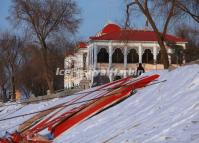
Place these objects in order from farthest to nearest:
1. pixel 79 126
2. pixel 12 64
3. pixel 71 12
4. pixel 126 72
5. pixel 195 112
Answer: pixel 12 64 < pixel 126 72 < pixel 71 12 < pixel 79 126 < pixel 195 112

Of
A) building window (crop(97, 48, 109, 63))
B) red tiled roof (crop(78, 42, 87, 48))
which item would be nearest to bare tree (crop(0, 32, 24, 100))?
red tiled roof (crop(78, 42, 87, 48))

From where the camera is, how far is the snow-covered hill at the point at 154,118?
10.4m

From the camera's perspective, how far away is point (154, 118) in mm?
12438

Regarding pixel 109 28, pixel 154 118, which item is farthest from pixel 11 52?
pixel 154 118

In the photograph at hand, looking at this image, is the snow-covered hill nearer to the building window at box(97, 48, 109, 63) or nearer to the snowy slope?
the snowy slope

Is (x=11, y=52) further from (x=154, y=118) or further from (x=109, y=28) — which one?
(x=154, y=118)

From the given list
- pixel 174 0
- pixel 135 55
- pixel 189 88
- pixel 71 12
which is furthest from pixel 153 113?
pixel 135 55

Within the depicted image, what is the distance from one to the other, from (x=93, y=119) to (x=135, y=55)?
48942 millimetres

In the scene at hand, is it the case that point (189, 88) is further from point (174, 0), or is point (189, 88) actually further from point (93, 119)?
point (174, 0)

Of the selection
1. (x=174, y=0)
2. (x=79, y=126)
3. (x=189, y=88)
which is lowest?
(x=79, y=126)

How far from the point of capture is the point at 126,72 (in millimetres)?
60344

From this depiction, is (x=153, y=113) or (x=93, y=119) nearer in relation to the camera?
(x=153, y=113)

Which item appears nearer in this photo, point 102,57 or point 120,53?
point 102,57

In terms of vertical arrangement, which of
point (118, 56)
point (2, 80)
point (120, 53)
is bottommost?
point (2, 80)
